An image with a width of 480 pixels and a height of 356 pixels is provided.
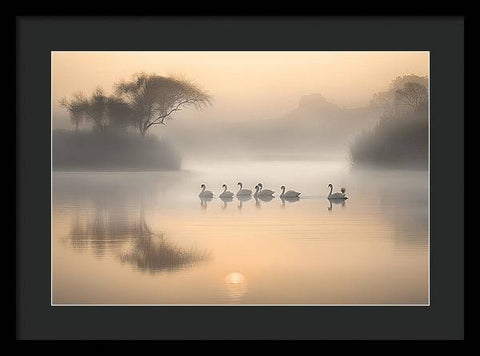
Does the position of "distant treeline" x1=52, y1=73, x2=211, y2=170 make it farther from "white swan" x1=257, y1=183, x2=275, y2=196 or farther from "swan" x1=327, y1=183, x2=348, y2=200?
"swan" x1=327, y1=183, x2=348, y2=200

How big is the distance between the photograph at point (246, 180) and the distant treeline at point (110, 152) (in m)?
0.01

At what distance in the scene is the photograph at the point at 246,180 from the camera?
7.08m

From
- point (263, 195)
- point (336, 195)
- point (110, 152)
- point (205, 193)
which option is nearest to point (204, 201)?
point (205, 193)

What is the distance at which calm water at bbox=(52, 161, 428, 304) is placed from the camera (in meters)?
7.07

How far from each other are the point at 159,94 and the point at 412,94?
1.81m

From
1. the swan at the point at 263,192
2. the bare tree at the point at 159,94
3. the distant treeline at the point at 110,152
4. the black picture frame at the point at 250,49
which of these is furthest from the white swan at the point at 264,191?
the black picture frame at the point at 250,49

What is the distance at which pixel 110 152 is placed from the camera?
720cm

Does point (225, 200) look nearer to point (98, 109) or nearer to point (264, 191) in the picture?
point (264, 191)

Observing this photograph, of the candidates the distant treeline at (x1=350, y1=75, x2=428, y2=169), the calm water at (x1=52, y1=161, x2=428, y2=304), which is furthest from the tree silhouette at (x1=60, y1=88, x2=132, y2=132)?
the distant treeline at (x1=350, y1=75, x2=428, y2=169)

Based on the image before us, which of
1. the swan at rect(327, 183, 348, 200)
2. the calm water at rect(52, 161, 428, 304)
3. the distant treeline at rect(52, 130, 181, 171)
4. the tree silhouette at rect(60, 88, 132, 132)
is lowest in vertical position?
the calm water at rect(52, 161, 428, 304)

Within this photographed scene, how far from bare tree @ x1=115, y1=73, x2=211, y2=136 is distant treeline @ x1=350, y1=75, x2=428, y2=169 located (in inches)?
47.1

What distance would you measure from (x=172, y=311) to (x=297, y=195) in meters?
1.21
